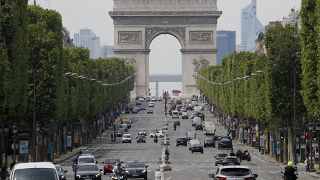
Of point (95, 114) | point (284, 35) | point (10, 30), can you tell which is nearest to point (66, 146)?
point (95, 114)

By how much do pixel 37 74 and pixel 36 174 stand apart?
5943 centimetres

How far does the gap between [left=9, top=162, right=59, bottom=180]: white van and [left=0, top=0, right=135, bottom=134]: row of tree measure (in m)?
30.8

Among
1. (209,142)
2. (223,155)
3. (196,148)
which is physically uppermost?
(209,142)

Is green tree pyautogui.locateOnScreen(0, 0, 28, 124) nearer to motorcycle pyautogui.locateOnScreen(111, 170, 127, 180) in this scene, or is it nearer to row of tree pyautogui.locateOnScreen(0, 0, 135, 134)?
row of tree pyautogui.locateOnScreen(0, 0, 135, 134)

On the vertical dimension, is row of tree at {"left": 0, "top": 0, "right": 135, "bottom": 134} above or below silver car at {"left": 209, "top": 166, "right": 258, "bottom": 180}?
above

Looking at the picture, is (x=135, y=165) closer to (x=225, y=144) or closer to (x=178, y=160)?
(x=178, y=160)

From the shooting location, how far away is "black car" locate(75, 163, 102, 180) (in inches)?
3076

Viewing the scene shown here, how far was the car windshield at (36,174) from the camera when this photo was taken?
5297 cm

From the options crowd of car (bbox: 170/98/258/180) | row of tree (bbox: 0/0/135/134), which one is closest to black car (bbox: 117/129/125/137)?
crowd of car (bbox: 170/98/258/180)

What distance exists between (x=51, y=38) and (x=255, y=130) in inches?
1716

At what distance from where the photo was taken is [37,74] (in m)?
112

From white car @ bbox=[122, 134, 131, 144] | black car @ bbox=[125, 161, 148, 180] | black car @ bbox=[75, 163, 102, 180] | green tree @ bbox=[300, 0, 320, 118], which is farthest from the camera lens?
white car @ bbox=[122, 134, 131, 144]

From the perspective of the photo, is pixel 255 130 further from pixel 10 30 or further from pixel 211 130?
pixel 10 30

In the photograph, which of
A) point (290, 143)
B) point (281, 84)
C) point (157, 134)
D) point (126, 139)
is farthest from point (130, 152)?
point (157, 134)
